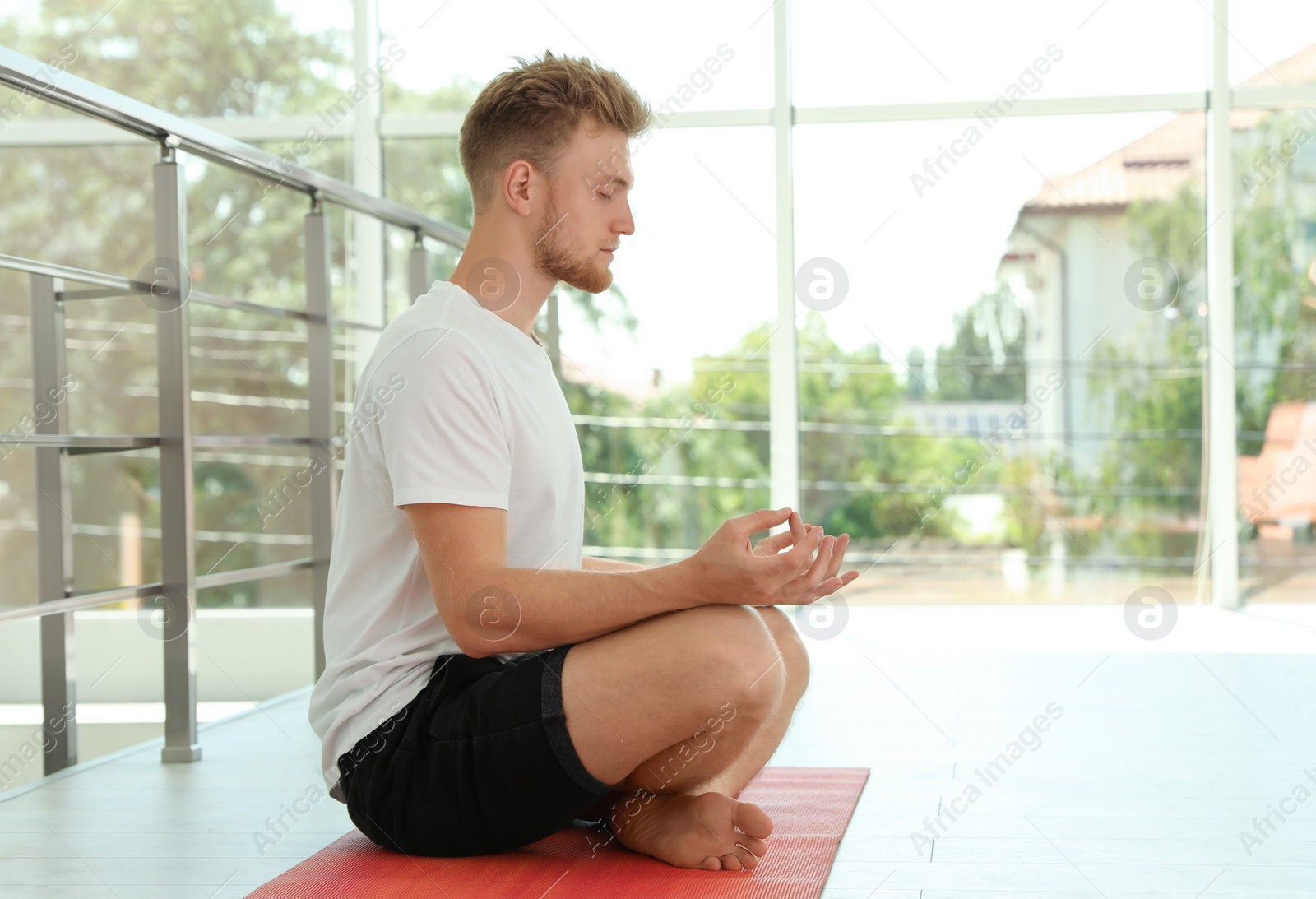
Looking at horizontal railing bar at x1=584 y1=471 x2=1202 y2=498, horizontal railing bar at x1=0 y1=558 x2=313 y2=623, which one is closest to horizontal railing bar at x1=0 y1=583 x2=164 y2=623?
horizontal railing bar at x1=0 y1=558 x2=313 y2=623

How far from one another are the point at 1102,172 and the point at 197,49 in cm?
333

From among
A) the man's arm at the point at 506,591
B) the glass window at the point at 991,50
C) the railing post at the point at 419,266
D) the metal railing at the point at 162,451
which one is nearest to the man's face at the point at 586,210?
the man's arm at the point at 506,591

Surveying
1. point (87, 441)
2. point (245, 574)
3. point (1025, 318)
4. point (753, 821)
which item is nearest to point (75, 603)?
point (87, 441)

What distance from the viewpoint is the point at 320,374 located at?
2383mm

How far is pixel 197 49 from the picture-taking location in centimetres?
449

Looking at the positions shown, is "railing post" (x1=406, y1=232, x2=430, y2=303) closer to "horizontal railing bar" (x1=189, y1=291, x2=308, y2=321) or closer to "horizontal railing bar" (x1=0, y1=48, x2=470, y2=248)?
"horizontal railing bar" (x1=0, y1=48, x2=470, y2=248)

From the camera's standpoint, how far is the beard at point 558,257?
1.33 meters

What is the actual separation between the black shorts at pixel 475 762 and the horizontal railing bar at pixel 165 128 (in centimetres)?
96

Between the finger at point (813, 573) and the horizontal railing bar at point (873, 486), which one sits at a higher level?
the finger at point (813, 573)

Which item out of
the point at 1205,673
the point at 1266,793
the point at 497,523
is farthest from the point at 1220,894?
the point at 1205,673

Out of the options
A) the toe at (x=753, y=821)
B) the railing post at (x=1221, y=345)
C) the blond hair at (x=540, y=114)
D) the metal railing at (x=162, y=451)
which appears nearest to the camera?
the toe at (x=753, y=821)

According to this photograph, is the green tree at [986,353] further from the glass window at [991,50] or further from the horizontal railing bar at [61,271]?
the horizontal railing bar at [61,271]

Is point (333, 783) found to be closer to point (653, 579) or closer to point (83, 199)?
A: point (653, 579)

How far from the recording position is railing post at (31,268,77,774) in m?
1.96
